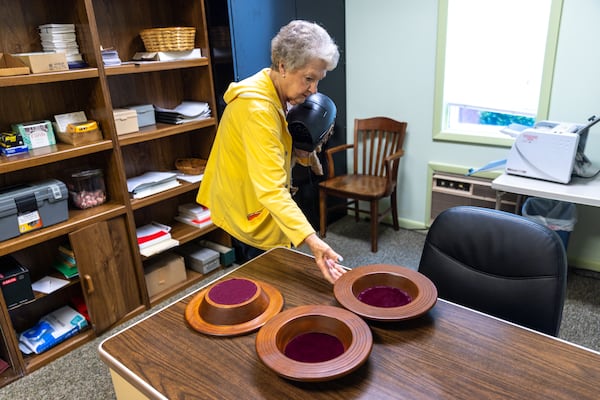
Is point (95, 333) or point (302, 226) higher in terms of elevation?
point (302, 226)

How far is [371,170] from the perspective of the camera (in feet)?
11.5

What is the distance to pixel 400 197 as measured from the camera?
356 cm

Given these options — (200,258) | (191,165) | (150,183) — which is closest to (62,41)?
(150,183)

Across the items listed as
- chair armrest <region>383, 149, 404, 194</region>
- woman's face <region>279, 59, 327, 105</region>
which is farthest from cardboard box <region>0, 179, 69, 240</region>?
chair armrest <region>383, 149, 404, 194</region>

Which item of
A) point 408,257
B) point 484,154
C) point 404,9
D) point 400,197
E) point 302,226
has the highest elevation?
point 404,9

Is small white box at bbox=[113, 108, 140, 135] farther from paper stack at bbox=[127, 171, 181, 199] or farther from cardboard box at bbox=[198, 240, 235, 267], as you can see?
cardboard box at bbox=[198, 240, 235, 267]

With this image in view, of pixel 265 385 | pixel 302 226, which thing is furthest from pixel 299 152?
pixel 265 385


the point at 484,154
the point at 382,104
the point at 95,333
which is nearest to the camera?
the point at 95,333

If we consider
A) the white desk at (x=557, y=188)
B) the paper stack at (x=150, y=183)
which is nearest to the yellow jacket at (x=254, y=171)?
the paper stack at (x=150, y=183)

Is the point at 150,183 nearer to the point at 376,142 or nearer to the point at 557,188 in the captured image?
the point at 376,142

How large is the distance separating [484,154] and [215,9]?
1.98 metres

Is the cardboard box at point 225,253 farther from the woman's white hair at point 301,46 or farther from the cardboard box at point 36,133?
the woman's white hair at point 301,46

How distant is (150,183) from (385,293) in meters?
1.74

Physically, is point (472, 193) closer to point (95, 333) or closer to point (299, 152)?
point (299, 152)
